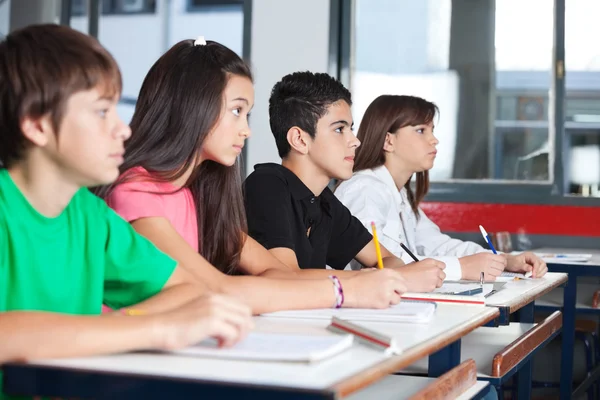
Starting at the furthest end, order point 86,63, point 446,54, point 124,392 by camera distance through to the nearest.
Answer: point 446,54
point 86,63
point 124,392

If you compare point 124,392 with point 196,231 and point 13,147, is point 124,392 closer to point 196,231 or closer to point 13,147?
point 13,147

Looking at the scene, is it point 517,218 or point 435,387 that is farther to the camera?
point 517,218

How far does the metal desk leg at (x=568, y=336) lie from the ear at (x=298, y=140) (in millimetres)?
1404

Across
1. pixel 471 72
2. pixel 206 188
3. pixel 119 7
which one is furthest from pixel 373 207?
pixel 119 7

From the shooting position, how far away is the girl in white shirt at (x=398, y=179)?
303 centimetres

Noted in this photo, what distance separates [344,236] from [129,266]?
52.5 inches

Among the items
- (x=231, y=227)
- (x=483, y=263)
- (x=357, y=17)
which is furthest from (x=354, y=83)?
(x=231, y=227)

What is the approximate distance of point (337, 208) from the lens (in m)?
2.76

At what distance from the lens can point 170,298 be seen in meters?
1.51

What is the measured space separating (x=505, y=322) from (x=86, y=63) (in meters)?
1.05

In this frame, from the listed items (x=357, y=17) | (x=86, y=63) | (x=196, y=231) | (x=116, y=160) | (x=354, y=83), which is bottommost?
(x=196, y=231)

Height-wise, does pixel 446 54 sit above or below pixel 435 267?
above

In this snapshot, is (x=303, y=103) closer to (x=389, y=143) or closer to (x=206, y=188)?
(x=206, y=188)

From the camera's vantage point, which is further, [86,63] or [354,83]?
[354,83]
